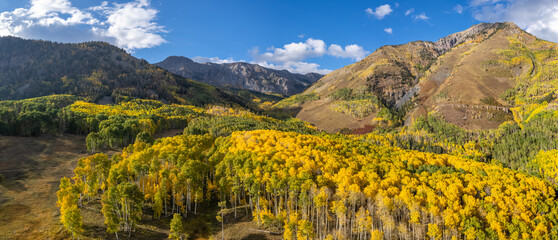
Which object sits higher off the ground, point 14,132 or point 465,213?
point 14,132

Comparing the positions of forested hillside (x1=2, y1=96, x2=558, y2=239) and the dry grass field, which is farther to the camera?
forested hillside (x1=2, y1=96, x2=558, y2=239)

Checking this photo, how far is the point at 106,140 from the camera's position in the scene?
145000 millimetres

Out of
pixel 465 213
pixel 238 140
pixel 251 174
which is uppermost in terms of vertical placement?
pixel 238 140

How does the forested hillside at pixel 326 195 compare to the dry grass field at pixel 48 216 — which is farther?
the forested hillside at pixel 326 195

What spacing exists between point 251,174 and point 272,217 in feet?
44.9

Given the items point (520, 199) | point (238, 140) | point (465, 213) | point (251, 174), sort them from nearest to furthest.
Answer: point (465, 213), point (520, 199), point (251, 174), point (238, 140)

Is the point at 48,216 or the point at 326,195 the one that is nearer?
the point at 326,195

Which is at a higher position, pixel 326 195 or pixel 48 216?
pixel 326 195

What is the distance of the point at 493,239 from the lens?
196 feet

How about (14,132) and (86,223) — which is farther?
(14,132)

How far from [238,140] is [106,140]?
275 ft

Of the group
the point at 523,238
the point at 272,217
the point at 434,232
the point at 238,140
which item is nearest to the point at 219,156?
the point at 238,140

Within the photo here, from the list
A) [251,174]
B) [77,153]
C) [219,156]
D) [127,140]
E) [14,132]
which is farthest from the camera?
[127,140]

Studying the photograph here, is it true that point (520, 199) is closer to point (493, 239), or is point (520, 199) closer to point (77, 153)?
point (493, 239)
